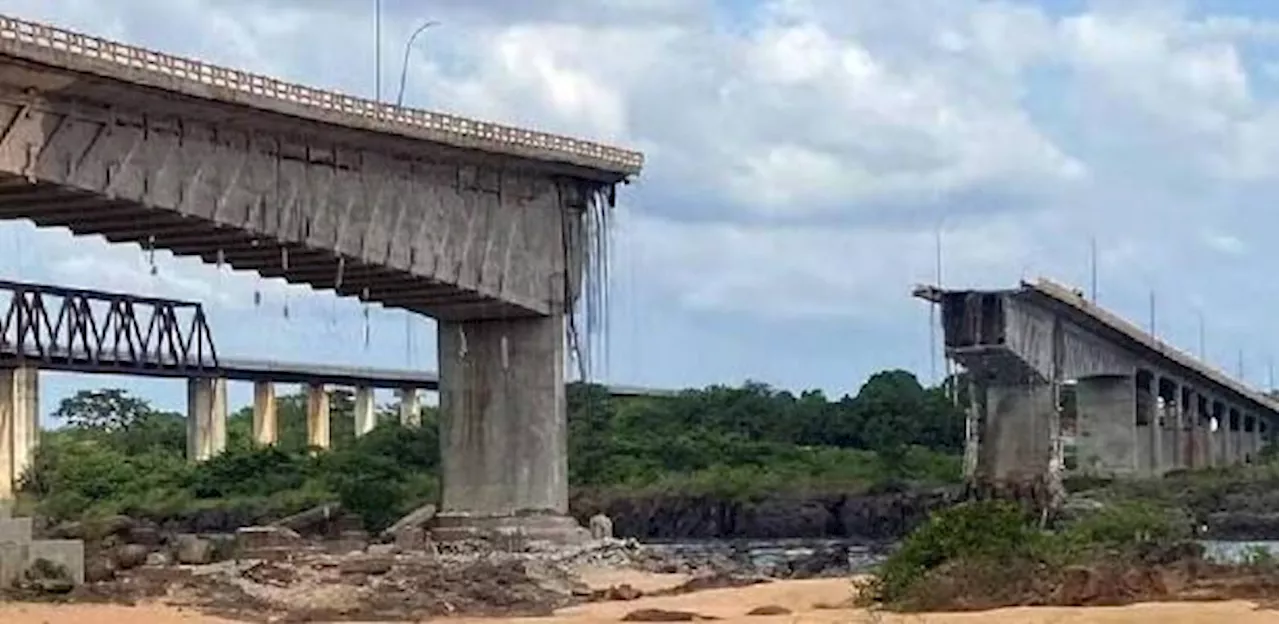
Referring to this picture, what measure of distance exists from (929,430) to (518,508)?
215ft

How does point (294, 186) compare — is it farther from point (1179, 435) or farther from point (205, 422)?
point (1179, 435)

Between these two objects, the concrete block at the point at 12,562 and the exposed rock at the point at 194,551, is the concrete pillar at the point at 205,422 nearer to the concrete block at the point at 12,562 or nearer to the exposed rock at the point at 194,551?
the exposed rock at the point at 194,551

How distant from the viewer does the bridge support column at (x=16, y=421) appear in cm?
10519

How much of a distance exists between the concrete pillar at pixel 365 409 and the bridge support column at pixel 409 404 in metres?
1.90

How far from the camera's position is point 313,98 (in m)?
59.8

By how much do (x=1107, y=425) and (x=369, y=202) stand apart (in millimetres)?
63939

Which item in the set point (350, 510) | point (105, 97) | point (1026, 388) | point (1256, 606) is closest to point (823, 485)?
point (1026, 388)

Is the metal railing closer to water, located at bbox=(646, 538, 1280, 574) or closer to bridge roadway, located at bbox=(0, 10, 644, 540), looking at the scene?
bridge roadway, located at bbox=(0, 10, 644, 540)

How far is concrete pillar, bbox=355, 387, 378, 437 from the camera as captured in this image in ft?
464

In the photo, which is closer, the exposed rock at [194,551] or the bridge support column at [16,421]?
the exposed rock at [194,551]

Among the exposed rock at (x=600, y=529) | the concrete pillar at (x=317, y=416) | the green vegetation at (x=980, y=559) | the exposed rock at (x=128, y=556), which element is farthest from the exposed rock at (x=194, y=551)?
the concrete pillar at (x=317, y=416)

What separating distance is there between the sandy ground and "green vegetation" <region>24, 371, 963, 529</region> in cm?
4208

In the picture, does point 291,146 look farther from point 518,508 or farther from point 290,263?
point 518,508

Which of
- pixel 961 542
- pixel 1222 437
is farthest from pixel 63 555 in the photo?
pixel 1222 437
